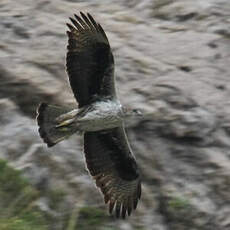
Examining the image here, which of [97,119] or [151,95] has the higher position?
[97,119]

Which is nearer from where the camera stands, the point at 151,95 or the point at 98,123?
the point at 98,123

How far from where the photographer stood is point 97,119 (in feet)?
24.9

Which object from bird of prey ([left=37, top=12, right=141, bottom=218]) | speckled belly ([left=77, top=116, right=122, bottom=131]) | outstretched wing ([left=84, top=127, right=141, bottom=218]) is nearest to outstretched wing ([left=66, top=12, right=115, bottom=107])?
bird of prey ([left=37, top=12, right=141, bottom=218])

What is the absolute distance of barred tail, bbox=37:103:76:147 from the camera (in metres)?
7.62

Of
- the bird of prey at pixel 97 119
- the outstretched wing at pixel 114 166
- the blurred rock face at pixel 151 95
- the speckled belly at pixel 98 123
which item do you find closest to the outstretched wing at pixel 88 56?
the bird of prey at pixel 97 119

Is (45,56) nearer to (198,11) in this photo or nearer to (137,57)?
(137,57)

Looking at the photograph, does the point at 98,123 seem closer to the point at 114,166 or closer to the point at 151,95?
the point at 114,166

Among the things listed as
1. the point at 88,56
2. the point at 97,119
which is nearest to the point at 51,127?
the point at 97,119

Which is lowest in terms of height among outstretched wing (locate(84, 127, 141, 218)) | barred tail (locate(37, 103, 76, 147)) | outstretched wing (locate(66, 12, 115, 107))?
outstretched wing (locate(84, 127, 141, 218))

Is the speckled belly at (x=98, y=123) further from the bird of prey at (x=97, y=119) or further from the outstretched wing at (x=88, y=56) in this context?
the outstretched wing at (x=88, y=56)

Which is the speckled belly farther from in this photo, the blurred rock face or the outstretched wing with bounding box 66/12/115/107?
the blurred rock face

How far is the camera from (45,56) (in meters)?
8.93

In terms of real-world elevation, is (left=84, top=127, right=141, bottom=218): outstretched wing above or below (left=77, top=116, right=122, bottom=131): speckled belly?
below

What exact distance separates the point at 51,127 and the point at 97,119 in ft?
1.23
